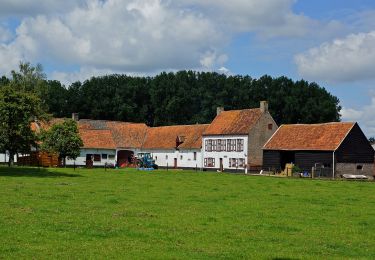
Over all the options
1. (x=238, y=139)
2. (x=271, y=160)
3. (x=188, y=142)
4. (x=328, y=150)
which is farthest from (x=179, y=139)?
(x=328, y=150)

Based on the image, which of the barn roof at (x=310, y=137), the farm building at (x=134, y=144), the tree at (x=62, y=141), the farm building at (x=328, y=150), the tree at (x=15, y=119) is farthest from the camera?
the farm building at (x=134, y=144)

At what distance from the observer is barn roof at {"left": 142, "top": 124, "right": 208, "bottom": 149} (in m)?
86.2

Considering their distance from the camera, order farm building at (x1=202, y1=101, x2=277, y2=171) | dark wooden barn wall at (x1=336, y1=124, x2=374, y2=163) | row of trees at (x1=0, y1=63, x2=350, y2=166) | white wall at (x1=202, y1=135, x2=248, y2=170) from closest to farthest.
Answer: dark wooden barn wall at (x1=336, y1=124, x2=374, y2=163), farm building at (x1=202, y1=101, x2=277, y2=171), white wall at (x1=202, y1=135, x2=248, y2=170), row of trees at (x1=0, y1=63, x2=350, y2=166)

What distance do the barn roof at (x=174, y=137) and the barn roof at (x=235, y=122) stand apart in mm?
2979

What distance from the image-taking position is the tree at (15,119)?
46.2 metres

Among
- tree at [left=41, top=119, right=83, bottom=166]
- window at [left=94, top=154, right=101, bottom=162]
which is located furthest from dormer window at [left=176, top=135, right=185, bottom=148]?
tree at [left=41, top=119, right=83, bottom=166]

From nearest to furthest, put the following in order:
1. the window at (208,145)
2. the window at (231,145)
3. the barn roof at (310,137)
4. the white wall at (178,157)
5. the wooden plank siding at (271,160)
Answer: the barn roof at (310,137)
the wooden plank siding at (271,160)
the window at (231,145)
the window at (208,145)
the white wall at (178,157)

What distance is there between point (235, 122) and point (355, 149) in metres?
20.0

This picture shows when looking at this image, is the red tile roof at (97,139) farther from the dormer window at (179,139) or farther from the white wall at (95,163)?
the dormer window at (179,139)

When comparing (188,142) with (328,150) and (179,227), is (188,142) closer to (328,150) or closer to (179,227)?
(328,150)

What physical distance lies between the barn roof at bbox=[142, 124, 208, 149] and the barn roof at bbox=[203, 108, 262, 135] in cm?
298

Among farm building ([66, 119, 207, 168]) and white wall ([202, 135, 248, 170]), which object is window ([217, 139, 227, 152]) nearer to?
white wall ([202, 135, 248, 170])

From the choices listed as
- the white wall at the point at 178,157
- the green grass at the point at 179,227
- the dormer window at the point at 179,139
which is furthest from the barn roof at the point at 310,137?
the green grass at the point at 179,227

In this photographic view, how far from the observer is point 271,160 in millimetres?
72625
